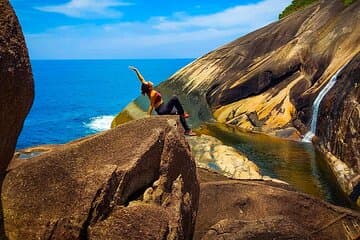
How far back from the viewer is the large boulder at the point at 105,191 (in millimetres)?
6777

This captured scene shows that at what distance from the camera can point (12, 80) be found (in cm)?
648

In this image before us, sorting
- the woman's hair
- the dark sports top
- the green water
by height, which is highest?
the woman's hair

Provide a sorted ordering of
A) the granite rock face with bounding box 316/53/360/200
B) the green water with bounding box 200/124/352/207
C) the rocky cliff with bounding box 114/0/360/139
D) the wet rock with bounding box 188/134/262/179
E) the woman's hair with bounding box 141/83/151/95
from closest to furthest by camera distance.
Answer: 1. the woman's hair with bounding box 141/83/151/95
2. the wet rock with bounding box 188/134/262/179
3. the green water with bounding box 200/124/352/207
4. the granite rock face with bounding box 316/53/360/200
5. the rocky cliff with bounding box 114/0/360/139

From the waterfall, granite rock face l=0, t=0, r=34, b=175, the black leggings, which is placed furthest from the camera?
the waterfall

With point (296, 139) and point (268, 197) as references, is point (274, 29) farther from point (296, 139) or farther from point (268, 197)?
point (268, 197)

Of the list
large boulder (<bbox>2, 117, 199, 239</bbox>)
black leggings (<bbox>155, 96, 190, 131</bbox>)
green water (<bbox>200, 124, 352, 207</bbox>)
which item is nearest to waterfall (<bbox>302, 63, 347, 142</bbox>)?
green water (<bbox>200, 124, 352, 207</bbox>)

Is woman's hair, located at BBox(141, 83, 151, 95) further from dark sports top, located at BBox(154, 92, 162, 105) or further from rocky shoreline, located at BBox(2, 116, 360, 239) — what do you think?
rocky shoreline, located at BBox(2, 116, 360, 239)

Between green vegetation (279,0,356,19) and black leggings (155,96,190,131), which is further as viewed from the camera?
green vegetation (279,0,356,19)

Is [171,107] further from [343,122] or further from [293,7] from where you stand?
[293,7]

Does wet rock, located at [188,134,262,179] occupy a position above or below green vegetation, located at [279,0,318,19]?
below

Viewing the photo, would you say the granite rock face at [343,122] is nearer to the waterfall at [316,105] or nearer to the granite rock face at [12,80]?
the waterfall at [316,105]

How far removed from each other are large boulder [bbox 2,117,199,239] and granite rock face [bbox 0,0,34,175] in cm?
66

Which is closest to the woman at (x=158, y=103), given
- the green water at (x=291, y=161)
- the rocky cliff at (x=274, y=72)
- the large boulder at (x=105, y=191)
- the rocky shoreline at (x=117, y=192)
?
the rocky shoreline at (x=117, y=192)

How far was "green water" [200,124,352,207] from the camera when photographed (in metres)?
21.4
